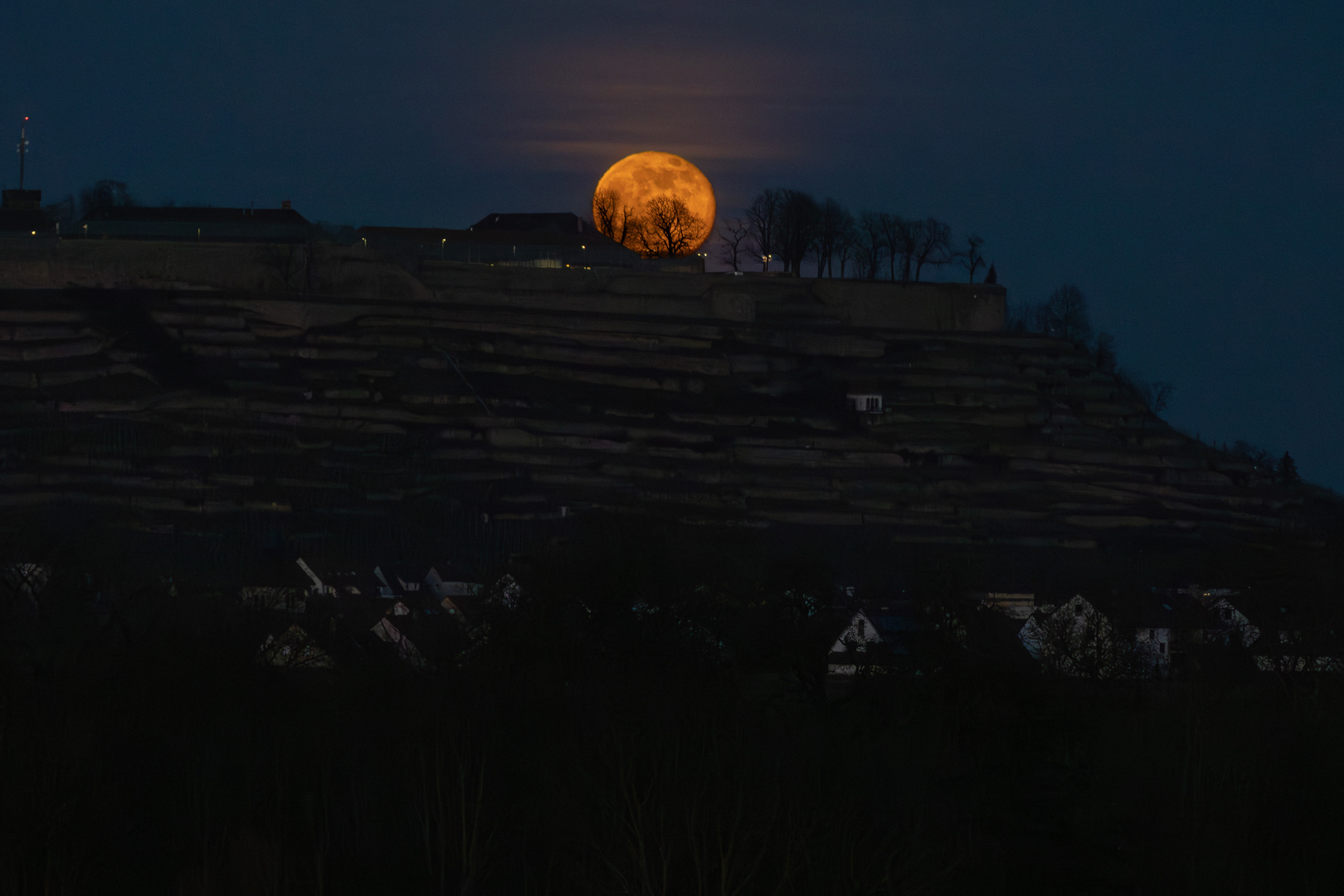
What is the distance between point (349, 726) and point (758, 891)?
362 inches

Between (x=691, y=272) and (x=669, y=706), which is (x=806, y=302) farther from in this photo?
(x=669, y=706)

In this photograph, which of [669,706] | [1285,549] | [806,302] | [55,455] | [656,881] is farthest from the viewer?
[806,302]

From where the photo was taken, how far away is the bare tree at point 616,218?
3255 inches

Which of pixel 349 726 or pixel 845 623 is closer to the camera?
pixel 349 726

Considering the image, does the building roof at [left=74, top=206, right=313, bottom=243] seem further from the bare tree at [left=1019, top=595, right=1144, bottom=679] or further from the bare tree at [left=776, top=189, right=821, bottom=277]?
the bare tree at [left=1019, top=595, right=1144, bottom=679]

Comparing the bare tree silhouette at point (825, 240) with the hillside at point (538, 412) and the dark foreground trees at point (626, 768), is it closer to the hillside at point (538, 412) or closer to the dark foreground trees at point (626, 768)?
the hillside at point (538, 412)

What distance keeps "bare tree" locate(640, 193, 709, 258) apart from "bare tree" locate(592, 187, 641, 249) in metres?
0.43

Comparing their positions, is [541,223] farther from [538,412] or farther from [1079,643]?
[1079,643]

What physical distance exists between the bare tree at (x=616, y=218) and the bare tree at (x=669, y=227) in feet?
1.41

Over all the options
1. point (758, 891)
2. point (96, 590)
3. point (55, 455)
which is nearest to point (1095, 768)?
point (758, 891)

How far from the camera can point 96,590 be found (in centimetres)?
3738

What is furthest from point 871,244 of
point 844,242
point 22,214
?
point 22,214

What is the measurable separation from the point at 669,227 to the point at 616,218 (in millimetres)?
2597

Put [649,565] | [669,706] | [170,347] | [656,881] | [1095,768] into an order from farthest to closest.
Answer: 1. [170,347]
2. [649,565]
3. [669,706]
4. [1095,768]
5. [656,881]
